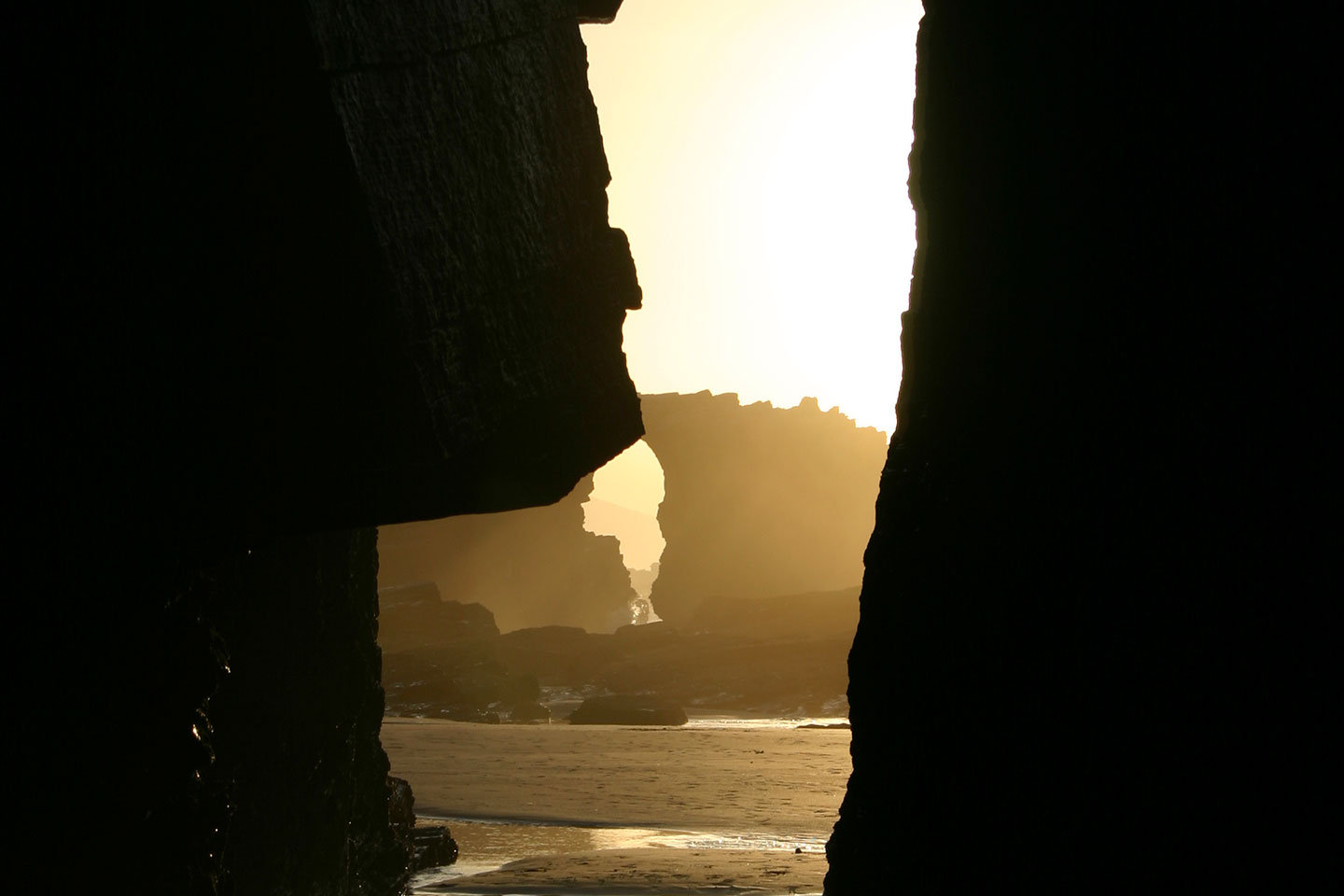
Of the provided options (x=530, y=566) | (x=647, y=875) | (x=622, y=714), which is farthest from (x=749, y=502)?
(x=647, y=875)

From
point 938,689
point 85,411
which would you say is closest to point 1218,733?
point 938,689

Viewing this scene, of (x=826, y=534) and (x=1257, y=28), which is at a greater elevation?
(x=826, y=534)

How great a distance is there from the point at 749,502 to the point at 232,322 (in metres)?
74.9

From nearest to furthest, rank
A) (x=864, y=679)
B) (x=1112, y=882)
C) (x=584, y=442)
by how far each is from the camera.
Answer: (x=1112, y=882) → (x=864, y=679) → (x=584, y=442)

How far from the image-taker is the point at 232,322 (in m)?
3.29

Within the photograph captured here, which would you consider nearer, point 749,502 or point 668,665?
point 668,665

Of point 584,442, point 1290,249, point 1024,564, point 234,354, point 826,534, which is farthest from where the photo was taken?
point 826,534

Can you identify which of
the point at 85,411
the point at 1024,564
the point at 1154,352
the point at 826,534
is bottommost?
the point at 1024,564

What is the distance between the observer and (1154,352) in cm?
177

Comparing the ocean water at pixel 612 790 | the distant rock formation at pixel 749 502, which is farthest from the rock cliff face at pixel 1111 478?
the distant rock formation at pixel 749 502

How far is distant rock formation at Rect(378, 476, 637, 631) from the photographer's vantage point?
72250 millimetres

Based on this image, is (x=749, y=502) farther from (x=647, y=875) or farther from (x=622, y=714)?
(x=647, y=875)

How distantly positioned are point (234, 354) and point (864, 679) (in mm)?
2096

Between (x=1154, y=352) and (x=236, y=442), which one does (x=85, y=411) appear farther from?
(x=1154, y=352)
